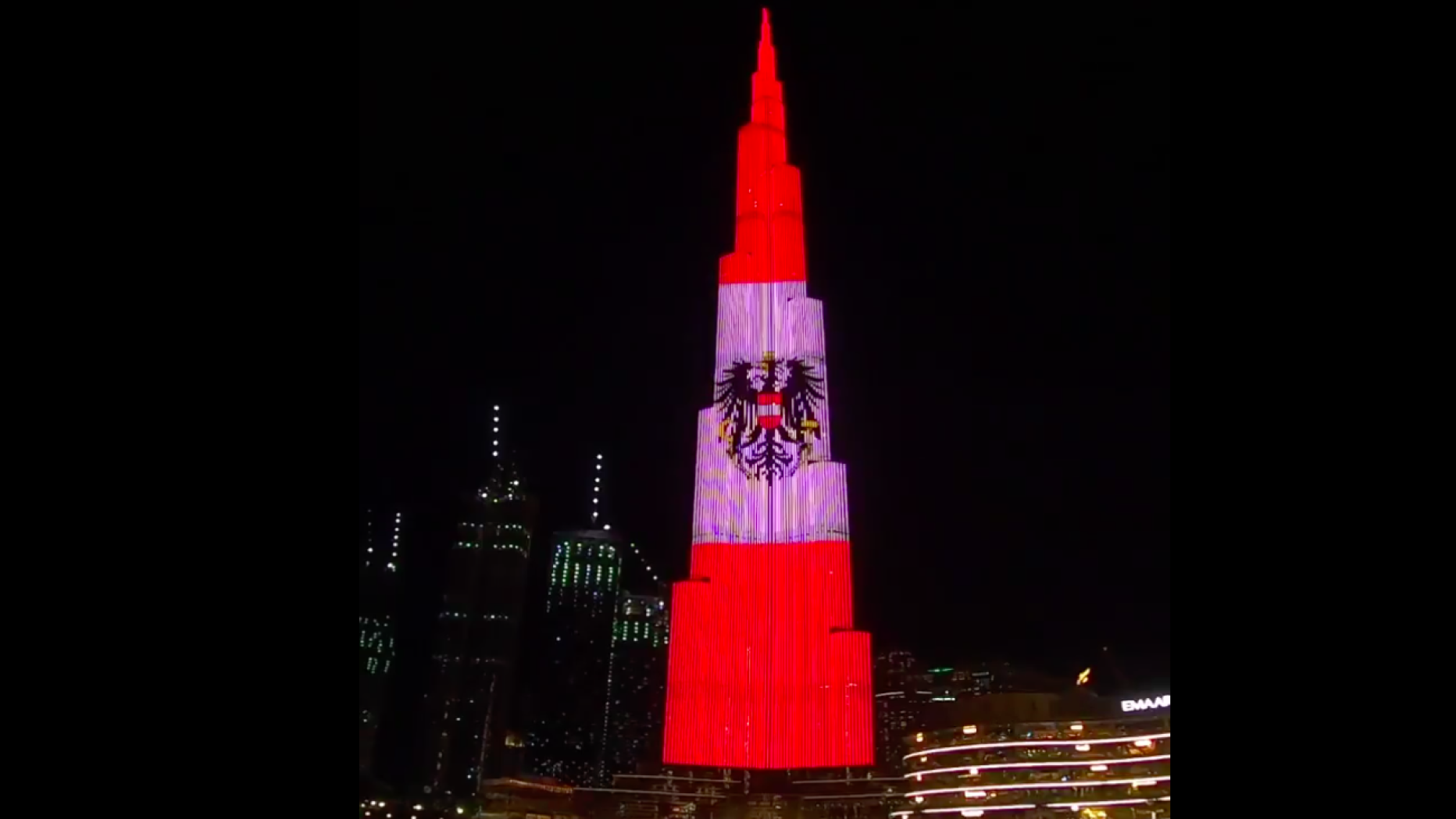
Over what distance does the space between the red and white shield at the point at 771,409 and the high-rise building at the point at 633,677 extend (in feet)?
112

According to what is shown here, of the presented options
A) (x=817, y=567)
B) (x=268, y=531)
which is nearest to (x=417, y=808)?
(x=817, y=567)

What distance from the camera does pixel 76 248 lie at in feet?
9.77

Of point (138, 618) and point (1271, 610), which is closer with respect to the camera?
point (138, 618)

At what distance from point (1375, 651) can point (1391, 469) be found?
0.42 meters

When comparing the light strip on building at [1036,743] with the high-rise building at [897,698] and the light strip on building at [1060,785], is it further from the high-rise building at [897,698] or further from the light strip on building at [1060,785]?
the high-rise building at [897,698]

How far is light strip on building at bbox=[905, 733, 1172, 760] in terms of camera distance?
87.0 feet

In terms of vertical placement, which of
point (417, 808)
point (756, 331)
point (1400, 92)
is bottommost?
point (417, 808)

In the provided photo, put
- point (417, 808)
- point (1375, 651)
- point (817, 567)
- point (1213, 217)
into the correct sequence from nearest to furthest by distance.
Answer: point (1375, 651)
point (1213, 217)
point (817, 567)
point (417, 808)

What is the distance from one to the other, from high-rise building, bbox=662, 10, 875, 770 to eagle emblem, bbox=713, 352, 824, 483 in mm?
26

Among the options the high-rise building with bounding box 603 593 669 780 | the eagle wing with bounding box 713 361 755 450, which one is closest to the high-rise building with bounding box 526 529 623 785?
the high-rise building with bounding box 603 593 669 780

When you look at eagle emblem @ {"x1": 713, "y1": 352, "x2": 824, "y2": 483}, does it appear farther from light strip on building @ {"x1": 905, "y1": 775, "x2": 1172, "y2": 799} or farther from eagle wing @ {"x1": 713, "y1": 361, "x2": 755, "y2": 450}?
light strip on building @ {"x1": 905, "y1": 775, "x2": 1172, "y2": 799}

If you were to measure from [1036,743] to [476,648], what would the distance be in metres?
25.7

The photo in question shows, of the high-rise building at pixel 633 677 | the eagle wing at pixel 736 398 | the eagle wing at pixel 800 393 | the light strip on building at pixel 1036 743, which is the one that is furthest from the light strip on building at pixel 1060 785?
the high-rise building at pixel 633 677

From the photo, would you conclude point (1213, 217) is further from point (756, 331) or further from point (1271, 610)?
point (756, 331)
